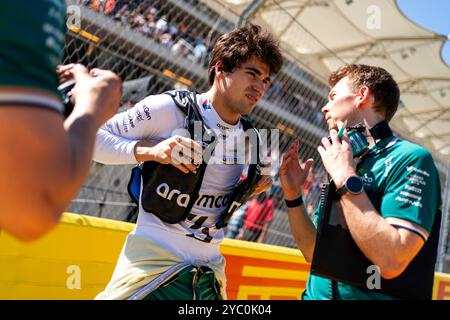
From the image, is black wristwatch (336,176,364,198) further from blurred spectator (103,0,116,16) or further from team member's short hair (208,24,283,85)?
blurred spectator (103,0,116,16)

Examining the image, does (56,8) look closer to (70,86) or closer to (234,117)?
(70,86)

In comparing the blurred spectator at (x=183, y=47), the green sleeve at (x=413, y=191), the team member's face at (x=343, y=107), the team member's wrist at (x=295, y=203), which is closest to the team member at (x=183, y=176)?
the team member's wrist at (x=295, y=203)

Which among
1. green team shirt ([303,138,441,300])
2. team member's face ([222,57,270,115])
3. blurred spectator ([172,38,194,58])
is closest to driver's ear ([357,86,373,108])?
green team shirt ([303,138,441,300])

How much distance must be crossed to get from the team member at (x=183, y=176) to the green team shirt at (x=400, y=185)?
0.55m

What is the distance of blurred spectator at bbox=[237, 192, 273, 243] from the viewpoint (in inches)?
274

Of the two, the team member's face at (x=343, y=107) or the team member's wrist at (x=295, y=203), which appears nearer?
the team member's face at (x=343, y=107)

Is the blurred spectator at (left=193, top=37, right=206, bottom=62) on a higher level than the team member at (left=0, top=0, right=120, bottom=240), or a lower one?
higher

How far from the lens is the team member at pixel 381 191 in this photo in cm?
163

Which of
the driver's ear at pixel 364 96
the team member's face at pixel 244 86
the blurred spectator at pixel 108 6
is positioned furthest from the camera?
the blurred spectator at pixel 108 6

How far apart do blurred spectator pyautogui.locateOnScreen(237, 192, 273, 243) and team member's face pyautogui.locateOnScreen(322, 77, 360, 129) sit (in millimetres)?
4854

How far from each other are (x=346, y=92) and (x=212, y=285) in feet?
3.39

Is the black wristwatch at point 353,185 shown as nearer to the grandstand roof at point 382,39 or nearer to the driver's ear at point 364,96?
the driver's ear at point 364,96

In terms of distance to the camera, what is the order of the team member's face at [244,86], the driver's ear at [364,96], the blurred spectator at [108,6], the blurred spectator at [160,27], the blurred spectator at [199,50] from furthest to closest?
the blurred spectator at [160,27] < the blurred spectator at [199,50] < the blurred spectator at [108,6] < the team member's face at [244,86] < the driver's ear at [364,96]

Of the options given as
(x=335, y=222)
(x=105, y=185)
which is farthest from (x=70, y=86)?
(x=105, y=185)
